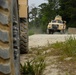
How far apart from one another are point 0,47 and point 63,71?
241cm

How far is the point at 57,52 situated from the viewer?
6.96 metres

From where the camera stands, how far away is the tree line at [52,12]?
4519 cm

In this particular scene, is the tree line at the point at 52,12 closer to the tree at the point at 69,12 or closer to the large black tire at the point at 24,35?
the tree at the point at 69,12

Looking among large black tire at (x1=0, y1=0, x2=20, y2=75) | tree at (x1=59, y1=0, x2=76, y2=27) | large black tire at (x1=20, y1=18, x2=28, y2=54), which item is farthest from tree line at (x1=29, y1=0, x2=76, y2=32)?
large black tire at (x1=0, y1=0, x2=20, y2=75)

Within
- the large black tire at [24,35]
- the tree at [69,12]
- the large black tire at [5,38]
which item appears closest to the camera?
the large black tire at [5,38]

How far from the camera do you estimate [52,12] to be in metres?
49.8

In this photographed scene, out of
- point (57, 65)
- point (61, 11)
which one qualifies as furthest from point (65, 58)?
point (61, 11)

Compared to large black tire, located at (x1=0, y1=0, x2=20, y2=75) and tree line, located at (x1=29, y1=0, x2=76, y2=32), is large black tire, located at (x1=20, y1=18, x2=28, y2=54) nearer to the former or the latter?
large black tire, located at (x1=0, y1=0, x2=20, y2=75)

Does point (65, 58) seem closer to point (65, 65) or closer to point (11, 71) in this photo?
point (65, 65)

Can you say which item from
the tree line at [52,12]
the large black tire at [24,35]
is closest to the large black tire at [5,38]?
the large black tire at [24,35]

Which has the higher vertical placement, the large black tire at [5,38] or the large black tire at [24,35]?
the large black tire at [5,38]

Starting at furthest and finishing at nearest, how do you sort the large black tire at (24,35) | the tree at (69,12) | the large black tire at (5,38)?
the tree at (69,12) → the large black tire at (24,35) → the large black tire at (5,38)

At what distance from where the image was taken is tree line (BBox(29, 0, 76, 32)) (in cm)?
4519

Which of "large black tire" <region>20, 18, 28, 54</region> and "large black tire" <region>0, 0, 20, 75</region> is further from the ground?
"large black tire" <region>0, 0, 20, 75</region>
